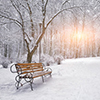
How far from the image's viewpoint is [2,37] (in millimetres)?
11938

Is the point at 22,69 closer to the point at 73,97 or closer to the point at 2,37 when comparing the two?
the point at 73,97

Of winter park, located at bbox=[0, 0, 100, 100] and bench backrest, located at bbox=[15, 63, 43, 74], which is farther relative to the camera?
bench backrest, located at bbox=[15, 63, 43, 74]

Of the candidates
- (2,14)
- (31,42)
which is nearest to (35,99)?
(31,42)

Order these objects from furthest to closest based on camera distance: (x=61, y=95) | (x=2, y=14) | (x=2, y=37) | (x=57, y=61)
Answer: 1. (x=57, y=61)
2. (x=2, y=37)
3. (x=2, y=14)
4. (x=61, y=95)

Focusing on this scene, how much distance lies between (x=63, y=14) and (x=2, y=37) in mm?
6793

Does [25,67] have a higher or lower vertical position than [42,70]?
higher

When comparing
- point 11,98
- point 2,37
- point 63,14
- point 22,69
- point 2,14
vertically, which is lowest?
point 11,98

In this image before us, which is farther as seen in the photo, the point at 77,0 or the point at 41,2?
the point at 77,0

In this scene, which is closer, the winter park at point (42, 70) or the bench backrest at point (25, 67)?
the winter park at point (42, 70)

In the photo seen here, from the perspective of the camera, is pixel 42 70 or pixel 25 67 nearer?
pixel 25 67

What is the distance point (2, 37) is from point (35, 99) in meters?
10.2

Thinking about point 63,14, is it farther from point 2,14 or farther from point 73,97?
point 73,97

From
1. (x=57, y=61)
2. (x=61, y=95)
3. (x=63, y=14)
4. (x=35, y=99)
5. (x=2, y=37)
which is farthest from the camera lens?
(x=57, y=61)

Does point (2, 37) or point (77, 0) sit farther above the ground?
point (77, 0)
